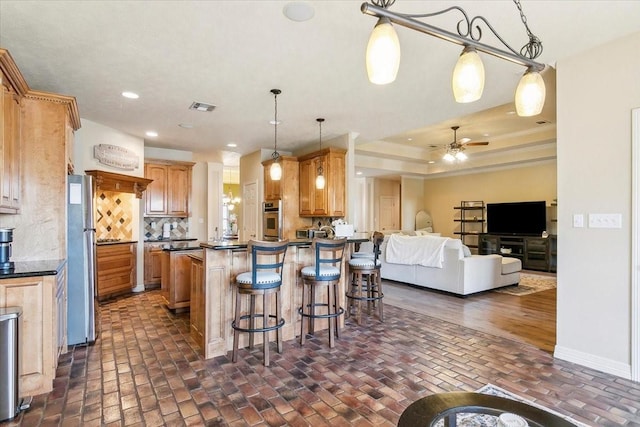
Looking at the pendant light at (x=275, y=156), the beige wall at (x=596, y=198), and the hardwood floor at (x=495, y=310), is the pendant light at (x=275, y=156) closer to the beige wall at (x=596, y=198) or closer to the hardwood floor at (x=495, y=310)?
the hardwood floor at (x=495, y=310)

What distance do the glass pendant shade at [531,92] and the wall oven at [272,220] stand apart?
5.10 metres

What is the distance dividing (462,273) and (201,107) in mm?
4615

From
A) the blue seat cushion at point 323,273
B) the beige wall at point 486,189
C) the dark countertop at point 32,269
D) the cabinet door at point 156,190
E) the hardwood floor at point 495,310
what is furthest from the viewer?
the beige wall at point 486,189

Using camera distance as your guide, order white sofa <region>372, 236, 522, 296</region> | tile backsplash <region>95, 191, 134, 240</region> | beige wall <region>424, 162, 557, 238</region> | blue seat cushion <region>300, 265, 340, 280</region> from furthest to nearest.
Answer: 1. beige wall <region>424, 162, 557, 238</region>
2. tile backsplash <region>95, 191, 134, 240</region>
3. white sofa <region>372, 236, 522, 296</region>
4. blue seat cushion <region>300, 265, 340, 280</region>

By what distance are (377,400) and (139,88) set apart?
386 cm

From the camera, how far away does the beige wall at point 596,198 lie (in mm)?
2676

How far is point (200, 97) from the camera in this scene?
392 centimetres

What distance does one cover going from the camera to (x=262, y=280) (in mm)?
2977


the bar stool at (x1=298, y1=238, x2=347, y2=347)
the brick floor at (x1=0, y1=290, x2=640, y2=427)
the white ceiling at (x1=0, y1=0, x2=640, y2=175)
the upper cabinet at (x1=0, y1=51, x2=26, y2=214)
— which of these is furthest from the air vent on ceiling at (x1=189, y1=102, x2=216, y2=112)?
the brick floor at (x1=0, y1=290, x2=640, y2=427)

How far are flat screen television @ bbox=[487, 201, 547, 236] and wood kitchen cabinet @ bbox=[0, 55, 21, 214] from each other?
9.39m

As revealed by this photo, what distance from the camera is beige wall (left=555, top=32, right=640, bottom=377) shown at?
2676 mm

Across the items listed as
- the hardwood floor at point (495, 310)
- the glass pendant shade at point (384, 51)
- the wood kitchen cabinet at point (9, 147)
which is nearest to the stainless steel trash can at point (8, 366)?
the wood kitchen cabinet at point (9, 147)

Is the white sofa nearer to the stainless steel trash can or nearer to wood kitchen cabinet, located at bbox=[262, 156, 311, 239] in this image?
wood kitchen cabinet, located at bbox=[262, 156, 311, 239]

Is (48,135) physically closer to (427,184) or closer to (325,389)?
(325,389)
